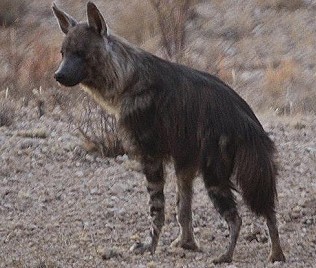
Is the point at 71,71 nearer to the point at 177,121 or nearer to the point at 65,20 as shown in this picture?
the point at 65,20

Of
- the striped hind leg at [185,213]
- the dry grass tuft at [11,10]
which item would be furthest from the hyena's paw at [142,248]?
the dry grass tuft at [11,10]

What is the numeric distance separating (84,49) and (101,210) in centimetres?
183

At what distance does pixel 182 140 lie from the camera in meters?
7.16

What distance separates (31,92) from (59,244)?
5.50 meters

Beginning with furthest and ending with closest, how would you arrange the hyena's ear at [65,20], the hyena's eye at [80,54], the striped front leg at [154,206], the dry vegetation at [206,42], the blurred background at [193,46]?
the dry vegetation at [206,42] < the blurred background at [193,46] < the hyena's ear at [65,20] < the striped front leg at [154,206] < the hyena's eye at [80,54]

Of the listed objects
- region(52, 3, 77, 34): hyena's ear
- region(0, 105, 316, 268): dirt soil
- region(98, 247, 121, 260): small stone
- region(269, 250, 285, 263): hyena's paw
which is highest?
region(52, 3, 77, 34): hyena's ear

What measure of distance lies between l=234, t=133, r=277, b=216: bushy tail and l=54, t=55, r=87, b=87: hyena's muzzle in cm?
115

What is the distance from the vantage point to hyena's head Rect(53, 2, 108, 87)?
7.17m

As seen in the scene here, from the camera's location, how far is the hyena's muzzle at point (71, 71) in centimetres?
713

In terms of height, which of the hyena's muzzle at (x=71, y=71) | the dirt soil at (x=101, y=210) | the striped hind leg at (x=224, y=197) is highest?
the hyena's muzzle at (x=71, y=71)

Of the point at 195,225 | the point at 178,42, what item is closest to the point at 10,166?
the point at 195,225

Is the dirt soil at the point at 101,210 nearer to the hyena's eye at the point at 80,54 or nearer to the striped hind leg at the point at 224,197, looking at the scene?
the striped hind leg at the point at 224,197

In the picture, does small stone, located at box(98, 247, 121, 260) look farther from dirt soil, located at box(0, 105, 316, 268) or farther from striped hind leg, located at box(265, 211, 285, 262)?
striped hind leg, located at box(265, 211, 285, 262)

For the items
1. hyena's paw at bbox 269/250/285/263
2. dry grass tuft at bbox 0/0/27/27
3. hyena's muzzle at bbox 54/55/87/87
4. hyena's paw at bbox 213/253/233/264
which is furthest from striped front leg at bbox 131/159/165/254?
dry grass tuft at bbox 0/0/27/27
